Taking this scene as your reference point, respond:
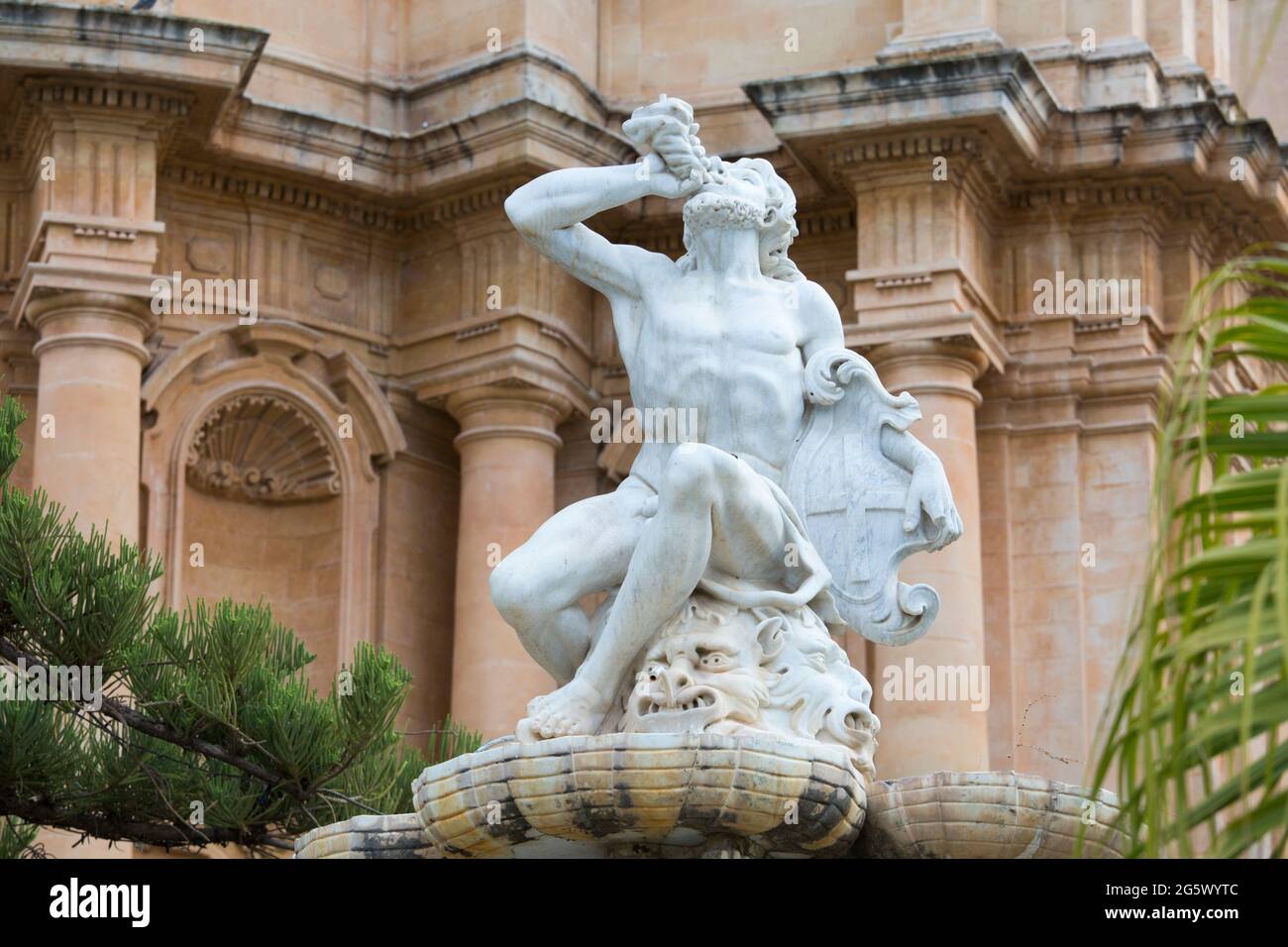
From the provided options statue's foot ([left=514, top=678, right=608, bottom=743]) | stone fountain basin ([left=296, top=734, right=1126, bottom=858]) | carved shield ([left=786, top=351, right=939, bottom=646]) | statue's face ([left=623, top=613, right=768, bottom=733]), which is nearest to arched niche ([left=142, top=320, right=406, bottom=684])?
carved shield ([left=786, top=351, right=939, bottom=646])

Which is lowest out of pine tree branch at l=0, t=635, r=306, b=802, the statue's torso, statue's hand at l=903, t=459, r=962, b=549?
pine tree branch at l=0, t=635, r=306, b=802

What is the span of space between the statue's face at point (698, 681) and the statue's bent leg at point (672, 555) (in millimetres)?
120

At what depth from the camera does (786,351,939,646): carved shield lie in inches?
493

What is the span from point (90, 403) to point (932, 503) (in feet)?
46.5

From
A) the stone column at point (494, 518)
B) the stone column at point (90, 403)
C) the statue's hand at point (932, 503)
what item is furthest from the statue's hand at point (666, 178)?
the stone column at point (494, 518)

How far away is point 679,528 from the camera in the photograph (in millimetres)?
11727

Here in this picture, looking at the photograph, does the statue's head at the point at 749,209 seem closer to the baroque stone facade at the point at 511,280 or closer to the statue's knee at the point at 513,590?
the statue's knee at the point at 513,590

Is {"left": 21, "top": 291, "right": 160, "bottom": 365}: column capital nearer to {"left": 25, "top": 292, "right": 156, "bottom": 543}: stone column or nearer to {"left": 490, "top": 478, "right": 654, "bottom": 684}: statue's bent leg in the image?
{"left": 25, "top": 292, "right": 156, "bottom": 543}: stone column

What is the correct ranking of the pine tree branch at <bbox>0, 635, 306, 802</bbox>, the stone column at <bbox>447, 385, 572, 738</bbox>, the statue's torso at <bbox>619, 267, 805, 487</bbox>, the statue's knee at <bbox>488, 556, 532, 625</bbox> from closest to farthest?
the statue's knee at <bbox>488, 556, 532, 625</bbox>, the statue's torso at <bbox>619, 267, 805, 487</bbox>, the pine tree branch at <bbox>0, 635, 306, 802</bbox>, the stone column at <bbox>447, 385, 572, 738</bbox>

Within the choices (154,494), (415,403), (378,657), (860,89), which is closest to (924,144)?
(860,89)

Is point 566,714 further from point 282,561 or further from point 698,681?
point 282,561

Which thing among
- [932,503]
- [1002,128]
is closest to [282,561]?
[1002,128]

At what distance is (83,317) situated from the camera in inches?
1006
